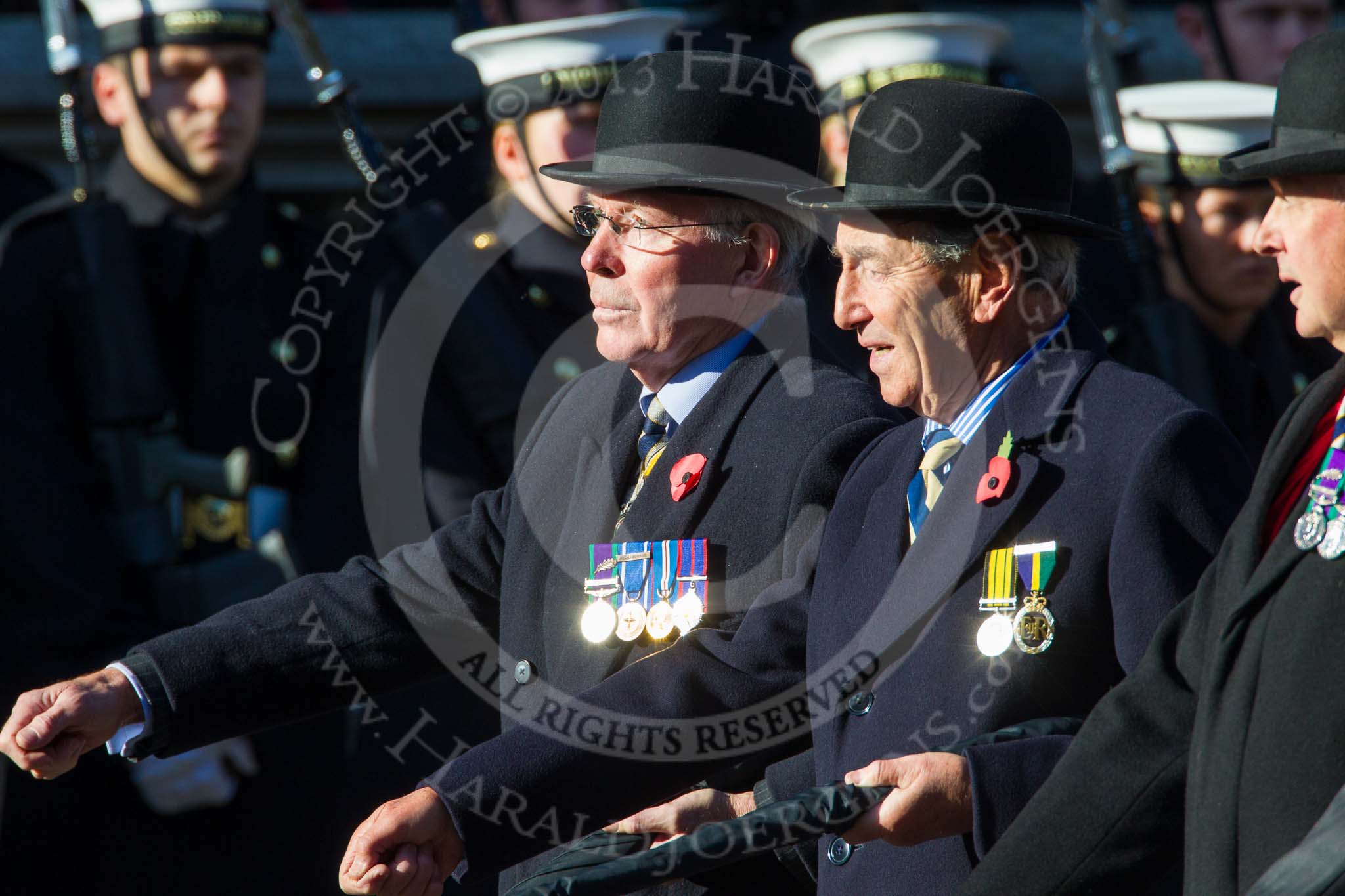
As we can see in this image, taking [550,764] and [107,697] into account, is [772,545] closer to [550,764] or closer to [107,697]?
[550,764]

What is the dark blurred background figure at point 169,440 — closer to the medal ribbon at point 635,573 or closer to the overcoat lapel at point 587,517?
the overcoat lapel at point 587,517

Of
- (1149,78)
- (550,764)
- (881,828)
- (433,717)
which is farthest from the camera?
(1149,78)

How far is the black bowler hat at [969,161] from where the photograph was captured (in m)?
2.77

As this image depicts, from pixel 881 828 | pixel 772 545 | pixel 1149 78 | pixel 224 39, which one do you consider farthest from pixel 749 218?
pixel 1149 78

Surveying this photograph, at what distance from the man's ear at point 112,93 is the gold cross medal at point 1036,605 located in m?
3.37

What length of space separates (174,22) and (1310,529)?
3777 millimetres

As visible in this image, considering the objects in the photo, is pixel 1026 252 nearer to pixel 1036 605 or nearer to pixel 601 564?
pixel 1036 605

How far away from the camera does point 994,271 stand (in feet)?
9.26

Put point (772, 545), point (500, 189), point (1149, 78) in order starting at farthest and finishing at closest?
point (1149, 78) < point (500, 189) < point (772, 545)

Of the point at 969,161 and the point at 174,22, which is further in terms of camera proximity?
the point at 174,22

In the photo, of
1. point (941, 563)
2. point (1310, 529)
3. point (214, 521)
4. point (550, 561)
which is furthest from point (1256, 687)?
point (214, 521)

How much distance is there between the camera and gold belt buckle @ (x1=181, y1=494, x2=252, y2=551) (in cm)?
497

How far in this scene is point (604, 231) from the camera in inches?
126

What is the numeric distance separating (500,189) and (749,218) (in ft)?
6.51
